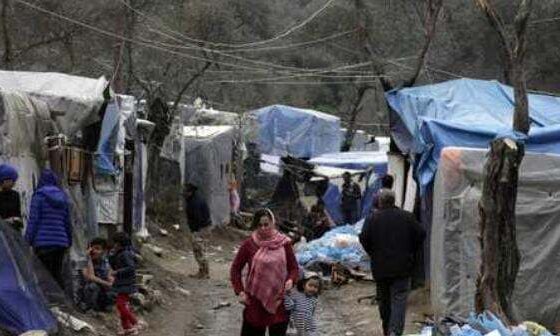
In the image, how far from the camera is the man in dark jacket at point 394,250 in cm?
987

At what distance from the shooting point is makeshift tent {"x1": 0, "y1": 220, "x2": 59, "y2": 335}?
852cm

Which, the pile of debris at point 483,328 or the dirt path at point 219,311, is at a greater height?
the pile of debris at point 483,328

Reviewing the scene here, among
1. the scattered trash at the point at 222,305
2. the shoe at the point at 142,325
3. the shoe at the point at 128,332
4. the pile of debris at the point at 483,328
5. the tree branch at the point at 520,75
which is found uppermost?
the tree branch at the point at 520,75

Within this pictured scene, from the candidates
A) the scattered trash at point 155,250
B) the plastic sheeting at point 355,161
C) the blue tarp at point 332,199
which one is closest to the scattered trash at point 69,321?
the scattered trash at point 155,250

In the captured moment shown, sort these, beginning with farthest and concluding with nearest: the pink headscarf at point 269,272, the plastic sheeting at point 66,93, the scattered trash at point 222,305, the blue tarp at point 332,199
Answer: the blue tarp at point 332,199, the scattered trash at point 222,305, the plastic sheeting at point 66,93, the pink headscarf at point 269,272

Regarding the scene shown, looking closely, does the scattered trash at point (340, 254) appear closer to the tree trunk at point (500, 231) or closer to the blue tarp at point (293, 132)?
the tree trunk at point (500, 231)

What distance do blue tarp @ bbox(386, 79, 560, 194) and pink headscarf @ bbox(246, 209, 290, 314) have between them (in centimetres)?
563

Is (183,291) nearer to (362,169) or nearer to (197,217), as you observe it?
(197,217)

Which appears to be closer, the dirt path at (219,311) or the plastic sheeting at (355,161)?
the dirt path at (219,311)

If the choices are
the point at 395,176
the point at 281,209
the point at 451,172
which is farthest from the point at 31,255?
the point at 281,209

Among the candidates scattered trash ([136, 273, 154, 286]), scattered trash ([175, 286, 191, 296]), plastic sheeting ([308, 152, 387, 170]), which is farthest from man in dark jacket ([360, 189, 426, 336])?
plastic sheeting ([308, 152, 387, 170])

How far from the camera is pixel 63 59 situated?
31297mm

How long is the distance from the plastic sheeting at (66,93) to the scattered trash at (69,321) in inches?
117

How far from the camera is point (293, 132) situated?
130 feet
